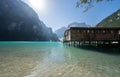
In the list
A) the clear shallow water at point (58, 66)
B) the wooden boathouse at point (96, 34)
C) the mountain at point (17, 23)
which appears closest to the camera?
the clear shallow water at point (58, 66)

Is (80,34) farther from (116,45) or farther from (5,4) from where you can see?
(5,4)

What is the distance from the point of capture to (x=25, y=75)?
1148cm

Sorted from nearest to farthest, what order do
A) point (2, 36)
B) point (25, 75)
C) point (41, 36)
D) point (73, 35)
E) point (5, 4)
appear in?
point (25, 75) → point (73, 35) → point (2, 36) → point (5, 4) → point (41, 36)

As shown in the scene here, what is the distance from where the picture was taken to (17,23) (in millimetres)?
162625

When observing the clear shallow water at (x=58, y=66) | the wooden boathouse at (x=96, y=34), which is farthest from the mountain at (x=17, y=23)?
the clear shallow water at (x=58, y=66)

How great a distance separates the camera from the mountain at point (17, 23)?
154 m

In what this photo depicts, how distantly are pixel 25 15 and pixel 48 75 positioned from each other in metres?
167

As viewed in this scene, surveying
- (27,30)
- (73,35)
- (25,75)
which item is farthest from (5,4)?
(25,75)

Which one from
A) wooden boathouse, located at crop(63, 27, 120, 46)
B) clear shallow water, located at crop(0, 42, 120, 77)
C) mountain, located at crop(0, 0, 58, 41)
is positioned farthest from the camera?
mountain, located at crop(0, 0, 58, 41)

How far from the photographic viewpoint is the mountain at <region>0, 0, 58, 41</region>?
15375 cm

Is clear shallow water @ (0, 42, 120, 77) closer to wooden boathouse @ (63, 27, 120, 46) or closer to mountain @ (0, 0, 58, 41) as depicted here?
wooden boathouse @ (63, 27, 120, 46)

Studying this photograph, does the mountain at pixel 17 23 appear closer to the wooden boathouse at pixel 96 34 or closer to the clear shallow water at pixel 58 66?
the wooden boathouse at pixel 96 34

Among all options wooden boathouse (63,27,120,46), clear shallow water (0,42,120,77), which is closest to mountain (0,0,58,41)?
wooden boathouse (63,27,120,46)

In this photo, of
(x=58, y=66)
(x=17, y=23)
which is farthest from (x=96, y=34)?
(x=17, y=23)
